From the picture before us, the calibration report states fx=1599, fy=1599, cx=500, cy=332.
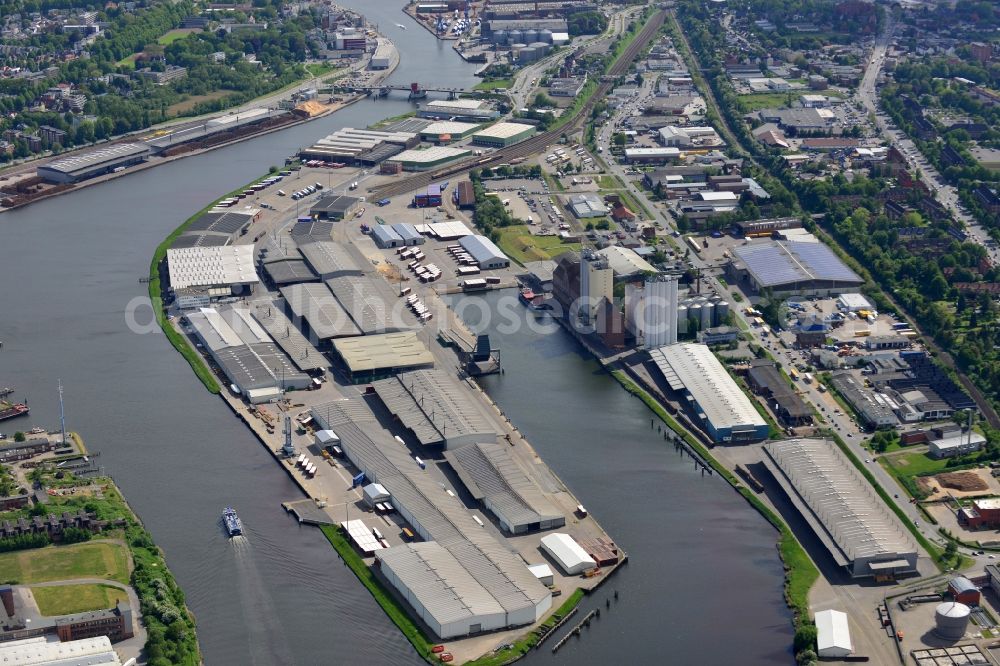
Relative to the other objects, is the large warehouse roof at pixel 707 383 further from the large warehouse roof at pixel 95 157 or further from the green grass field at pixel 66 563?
the large warehouse roof at pixel 95 157

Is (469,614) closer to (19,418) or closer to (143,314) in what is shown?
(19,418)

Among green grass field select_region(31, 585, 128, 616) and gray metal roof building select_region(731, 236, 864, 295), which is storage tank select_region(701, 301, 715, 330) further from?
green grass field select_region(31, 585, 128, 616)

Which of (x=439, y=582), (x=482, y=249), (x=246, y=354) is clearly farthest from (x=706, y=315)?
(x=439, y=582)

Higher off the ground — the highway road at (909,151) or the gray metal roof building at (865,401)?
the gray metal roof building at (865,401)

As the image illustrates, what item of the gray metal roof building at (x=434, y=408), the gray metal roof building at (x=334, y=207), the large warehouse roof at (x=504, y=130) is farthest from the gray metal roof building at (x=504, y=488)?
the large warehouse roof at (x=504, y=130)

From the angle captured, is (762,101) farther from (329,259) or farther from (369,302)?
(369,302)
